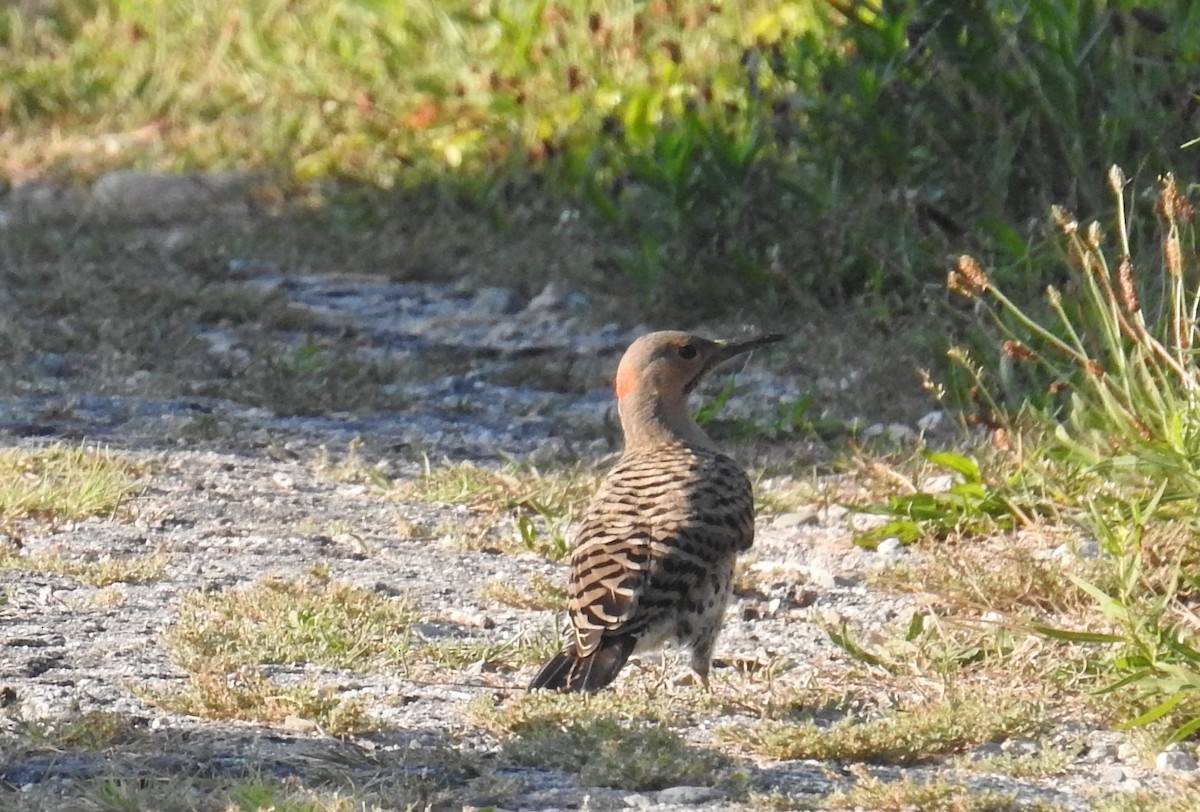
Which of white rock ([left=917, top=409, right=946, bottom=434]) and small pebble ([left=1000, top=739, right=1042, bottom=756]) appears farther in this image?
white rock ([left=917, top=409, right=946, bottom=434])

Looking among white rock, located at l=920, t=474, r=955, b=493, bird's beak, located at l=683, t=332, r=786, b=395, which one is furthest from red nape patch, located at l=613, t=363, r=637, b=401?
white rock, located at l=920, t=474, r=955, b=493

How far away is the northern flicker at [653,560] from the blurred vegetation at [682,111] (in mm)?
2138

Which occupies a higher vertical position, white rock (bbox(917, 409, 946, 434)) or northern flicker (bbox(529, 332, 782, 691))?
northern flicker (bbox(529, 332, 782, 691))

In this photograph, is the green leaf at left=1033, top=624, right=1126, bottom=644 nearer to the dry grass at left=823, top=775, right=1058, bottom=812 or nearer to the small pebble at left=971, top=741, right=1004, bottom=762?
the small pebble at left=971, top=741, right=1004, bottom=762

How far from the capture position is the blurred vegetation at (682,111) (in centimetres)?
763

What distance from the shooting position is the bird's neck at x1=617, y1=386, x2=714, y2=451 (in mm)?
5648

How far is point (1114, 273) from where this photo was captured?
6.64 metres

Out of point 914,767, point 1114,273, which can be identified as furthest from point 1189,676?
point 1114,273

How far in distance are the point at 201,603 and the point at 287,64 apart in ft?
23.5

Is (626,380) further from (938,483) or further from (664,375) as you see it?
(938,483)

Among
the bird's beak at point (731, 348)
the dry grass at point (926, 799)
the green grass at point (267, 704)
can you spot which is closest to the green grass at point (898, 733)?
the dry grass at point (926, 799)

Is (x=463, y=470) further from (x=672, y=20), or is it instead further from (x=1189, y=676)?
(x=672, y=20)

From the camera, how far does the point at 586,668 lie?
4512 millimetres

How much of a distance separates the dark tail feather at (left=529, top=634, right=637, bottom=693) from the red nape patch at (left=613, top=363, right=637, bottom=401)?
1.26 m
